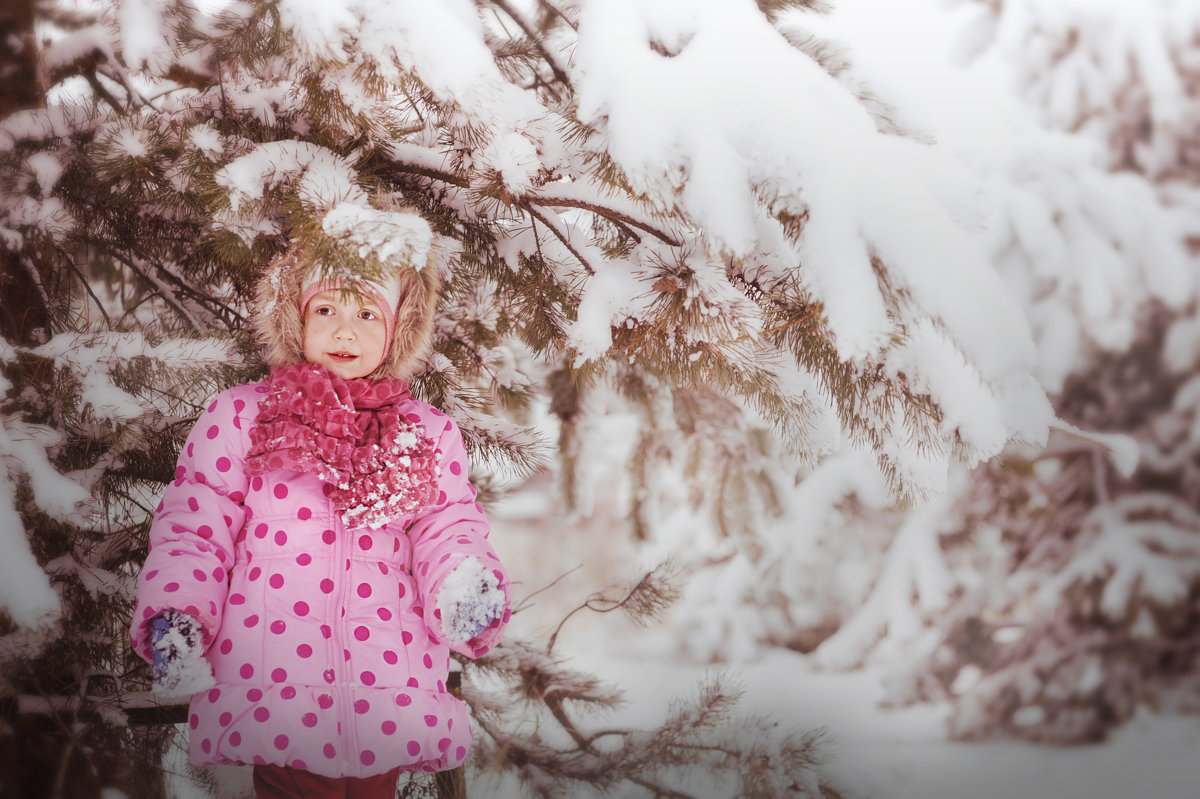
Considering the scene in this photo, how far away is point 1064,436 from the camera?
133 inches

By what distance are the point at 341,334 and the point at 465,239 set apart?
0.88 ft

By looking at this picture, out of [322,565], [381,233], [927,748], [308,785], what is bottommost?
[927,748]

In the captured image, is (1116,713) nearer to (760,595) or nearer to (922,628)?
(922,628)

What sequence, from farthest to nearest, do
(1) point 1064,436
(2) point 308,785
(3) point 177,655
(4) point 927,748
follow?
(1) point 1064,436
(4) point 927,748
(2) point 308,785
(3) point 177,655

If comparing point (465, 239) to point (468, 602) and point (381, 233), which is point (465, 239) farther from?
point (468, 602)

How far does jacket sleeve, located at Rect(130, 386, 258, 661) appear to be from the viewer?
1062 mm

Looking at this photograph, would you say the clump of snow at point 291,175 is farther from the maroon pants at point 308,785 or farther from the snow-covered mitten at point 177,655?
the maroon pants at point 308,785

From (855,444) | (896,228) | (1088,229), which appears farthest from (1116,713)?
(896,228)

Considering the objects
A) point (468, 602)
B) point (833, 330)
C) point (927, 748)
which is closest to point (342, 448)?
point (468, 602)

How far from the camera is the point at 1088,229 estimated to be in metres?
3.10

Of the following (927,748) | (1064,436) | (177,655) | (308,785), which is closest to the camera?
(177,655)

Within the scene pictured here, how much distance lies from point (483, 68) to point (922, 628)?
3.15 meters

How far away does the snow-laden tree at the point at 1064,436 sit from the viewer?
3133 mm

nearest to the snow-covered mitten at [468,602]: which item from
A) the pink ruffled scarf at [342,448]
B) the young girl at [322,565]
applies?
the young girl at [322,565]
